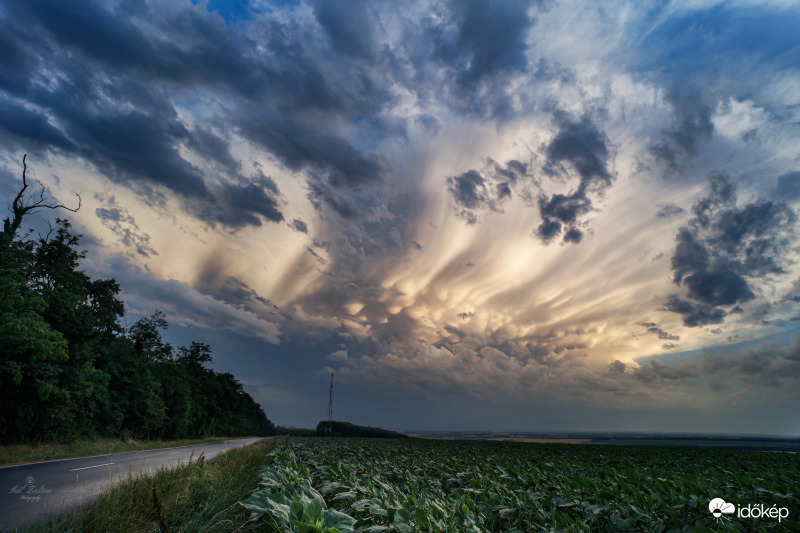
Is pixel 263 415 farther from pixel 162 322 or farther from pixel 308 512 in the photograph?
pixel 308 512

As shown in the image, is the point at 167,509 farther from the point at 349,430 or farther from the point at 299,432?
the point at 299,432

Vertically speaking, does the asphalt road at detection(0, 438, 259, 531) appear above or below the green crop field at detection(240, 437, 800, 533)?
below

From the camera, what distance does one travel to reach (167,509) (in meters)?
5.80

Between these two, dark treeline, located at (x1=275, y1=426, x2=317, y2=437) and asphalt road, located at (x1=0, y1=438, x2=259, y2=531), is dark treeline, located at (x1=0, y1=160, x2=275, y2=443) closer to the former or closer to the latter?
asphalt road, located at (x1=0, y1=438, x2=259, y2=531)

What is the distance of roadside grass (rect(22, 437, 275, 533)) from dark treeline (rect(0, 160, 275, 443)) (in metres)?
20.5

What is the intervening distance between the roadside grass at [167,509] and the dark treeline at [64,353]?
2048cm

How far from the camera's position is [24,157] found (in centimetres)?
2514

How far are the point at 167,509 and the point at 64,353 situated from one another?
22953 millimetres

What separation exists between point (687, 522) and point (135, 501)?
8299mm

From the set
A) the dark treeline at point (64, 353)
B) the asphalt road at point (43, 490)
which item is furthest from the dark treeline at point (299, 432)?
the asphalt road at point (43, 490)

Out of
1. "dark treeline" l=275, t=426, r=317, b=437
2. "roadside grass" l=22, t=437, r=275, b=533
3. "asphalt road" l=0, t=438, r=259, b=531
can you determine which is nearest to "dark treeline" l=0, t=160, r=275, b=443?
"asphalt road" l=0, t=438, r=259, b=531

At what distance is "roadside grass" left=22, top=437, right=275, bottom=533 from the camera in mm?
5062

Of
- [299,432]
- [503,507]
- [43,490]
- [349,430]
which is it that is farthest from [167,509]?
[299,432]

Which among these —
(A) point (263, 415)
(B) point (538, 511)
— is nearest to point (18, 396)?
(B) point (538, 511)
